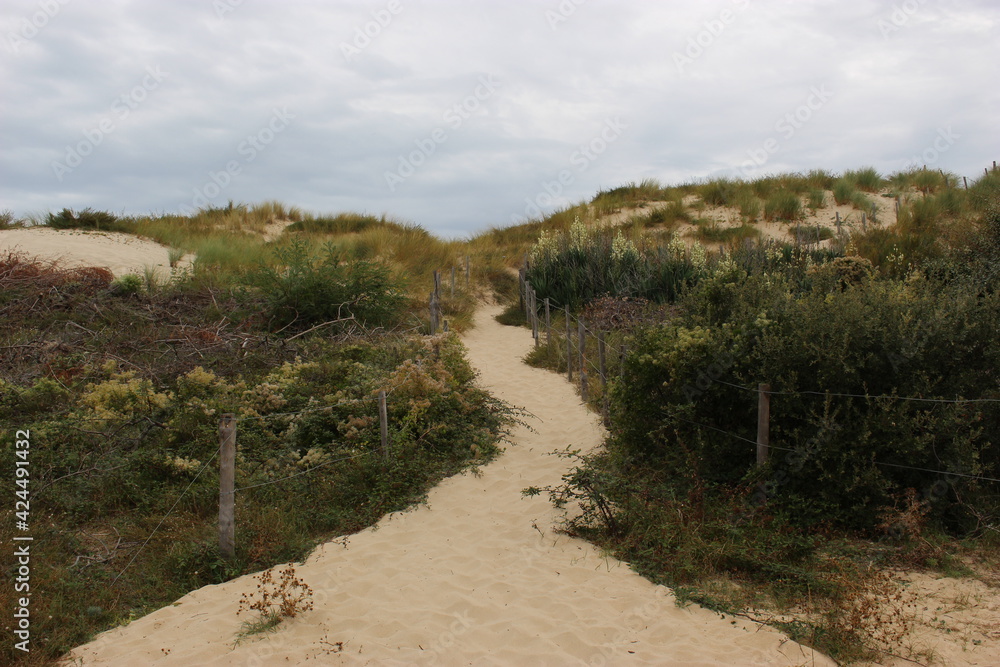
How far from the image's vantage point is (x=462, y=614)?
4.63 m

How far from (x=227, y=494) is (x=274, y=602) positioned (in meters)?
1.13

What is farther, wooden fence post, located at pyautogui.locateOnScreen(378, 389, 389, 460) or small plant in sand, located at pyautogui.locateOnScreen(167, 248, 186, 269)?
small plant in sand, located at pyautogui.locateOnScreen(167, 248, 186, 269)

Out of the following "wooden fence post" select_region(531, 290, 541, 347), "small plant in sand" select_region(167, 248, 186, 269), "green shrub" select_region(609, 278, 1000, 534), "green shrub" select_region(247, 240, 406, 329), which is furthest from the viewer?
"small plant in sand" select_region(167, 248, 186, 269)

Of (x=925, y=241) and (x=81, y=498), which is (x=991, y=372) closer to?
(x=81, y=498)

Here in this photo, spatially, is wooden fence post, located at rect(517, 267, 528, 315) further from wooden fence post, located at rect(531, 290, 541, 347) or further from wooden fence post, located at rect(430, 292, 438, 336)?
wooden fence post, located at rect(430, 292, 438, 336)

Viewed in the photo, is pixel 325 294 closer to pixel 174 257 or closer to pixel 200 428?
pixel 200 428

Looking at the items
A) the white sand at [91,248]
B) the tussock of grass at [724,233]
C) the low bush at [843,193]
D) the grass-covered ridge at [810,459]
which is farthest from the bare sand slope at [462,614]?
the low bush at [843,193]

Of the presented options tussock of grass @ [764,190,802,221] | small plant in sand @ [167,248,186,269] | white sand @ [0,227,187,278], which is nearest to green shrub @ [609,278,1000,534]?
white sand @ [0,227,187,278]

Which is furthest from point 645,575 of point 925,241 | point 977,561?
point 925,241

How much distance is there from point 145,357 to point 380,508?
19.3 ft

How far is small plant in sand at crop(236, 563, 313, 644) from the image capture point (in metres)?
4.36

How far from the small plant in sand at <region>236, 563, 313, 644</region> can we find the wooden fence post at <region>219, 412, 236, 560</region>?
2.04 ft

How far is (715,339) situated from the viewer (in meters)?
6.59

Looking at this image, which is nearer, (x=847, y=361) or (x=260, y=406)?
(x=847, y=361)
